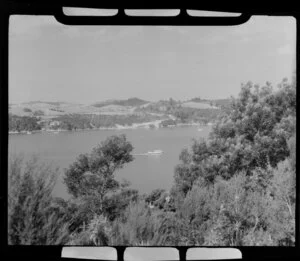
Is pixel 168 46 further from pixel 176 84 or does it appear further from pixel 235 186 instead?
pixel 235 186

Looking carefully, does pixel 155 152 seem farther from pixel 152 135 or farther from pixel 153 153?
pixel 152 135

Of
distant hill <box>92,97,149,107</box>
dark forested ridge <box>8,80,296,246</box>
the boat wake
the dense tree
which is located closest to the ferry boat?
the boat wake

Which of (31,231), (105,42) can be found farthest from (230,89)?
(31,231)

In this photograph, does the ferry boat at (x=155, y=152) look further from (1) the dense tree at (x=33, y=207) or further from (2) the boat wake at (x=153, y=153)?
(1) the dense tree at (x=33, y=207)

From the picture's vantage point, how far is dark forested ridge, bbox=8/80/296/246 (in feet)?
12.5

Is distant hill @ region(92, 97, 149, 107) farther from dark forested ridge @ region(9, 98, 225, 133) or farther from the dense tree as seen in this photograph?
the dense tree

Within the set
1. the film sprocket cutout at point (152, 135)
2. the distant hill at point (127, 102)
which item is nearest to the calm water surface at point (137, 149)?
the film sprocket cutout at point (152, 135)

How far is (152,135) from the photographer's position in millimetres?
3863

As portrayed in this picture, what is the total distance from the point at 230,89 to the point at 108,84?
31.9 inches

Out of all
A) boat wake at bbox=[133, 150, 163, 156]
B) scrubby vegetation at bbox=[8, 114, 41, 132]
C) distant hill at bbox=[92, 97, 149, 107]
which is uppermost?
distant hill at bbox=[92, 97, 149, 107]

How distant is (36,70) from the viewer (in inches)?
149

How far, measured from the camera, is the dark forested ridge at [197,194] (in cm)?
380

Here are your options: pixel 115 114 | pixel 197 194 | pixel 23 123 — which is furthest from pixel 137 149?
pixel 23 123

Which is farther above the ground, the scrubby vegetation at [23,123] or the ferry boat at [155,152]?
the scrubby vegetation at [23,123]
